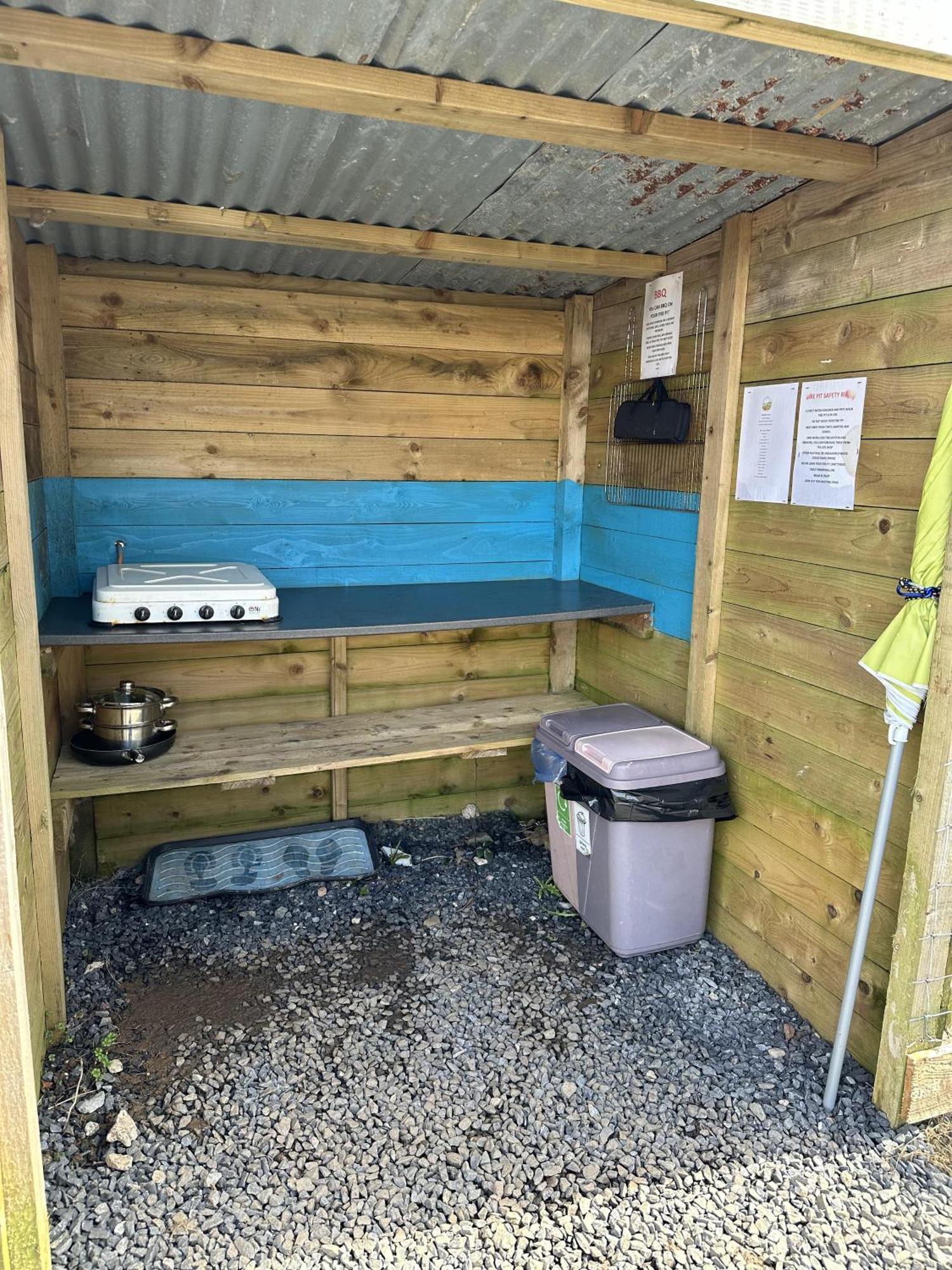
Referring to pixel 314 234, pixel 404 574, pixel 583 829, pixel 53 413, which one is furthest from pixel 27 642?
pixel 583 829

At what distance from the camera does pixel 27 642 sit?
220 cm

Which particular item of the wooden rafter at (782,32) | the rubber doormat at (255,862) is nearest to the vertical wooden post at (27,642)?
the rubber doormat at (255,862)

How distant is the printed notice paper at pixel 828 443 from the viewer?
2260 mm

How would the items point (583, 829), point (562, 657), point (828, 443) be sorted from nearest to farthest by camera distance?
point (828, 443)
point (583, 829)
point (562, 657)

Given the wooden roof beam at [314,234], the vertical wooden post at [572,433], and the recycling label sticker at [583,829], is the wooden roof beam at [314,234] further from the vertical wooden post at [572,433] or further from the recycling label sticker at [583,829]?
the recycling label sticker at [583,829]

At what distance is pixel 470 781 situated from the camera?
3955 millimetres

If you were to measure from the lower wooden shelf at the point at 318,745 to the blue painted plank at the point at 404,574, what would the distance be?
21.9 inches

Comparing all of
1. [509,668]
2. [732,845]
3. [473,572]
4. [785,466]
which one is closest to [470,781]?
[509,668]

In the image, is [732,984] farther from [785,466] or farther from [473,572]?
[473,572]

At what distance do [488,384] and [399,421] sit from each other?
16.9 inches

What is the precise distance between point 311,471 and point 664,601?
4.91 feet

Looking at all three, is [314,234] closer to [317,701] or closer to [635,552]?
[635,552]

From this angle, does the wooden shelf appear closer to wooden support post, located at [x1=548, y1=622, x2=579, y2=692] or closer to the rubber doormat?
wooden support post, located at [x1=548, y1=622, x2=579, y2=692]

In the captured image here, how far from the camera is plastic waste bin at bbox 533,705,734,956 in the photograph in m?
2.70
